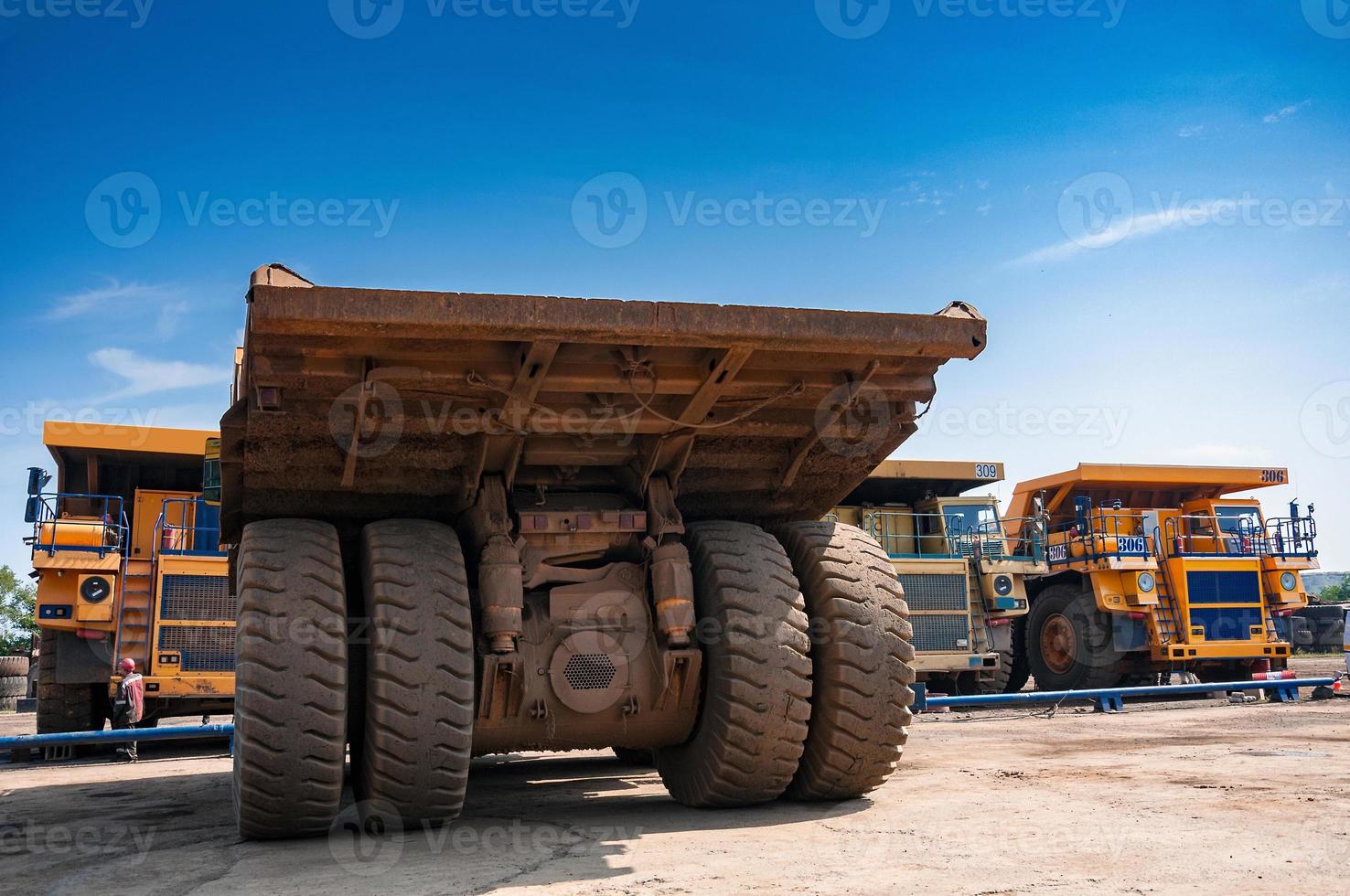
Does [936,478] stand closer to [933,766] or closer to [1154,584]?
[1154,584]

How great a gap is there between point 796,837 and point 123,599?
8.59m

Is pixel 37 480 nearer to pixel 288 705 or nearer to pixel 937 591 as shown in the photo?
pixel 288 705

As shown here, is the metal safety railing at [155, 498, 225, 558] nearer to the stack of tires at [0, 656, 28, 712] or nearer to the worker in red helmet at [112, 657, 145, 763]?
the worker in red helmet at [112, 657, 145, 763]

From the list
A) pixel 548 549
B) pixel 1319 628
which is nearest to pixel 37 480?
pixel 548 549

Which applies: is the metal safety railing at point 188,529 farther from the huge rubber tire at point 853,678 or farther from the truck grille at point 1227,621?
the truck grille at point 1227,621

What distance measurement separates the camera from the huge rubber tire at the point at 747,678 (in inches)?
218

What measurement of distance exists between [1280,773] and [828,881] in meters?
4.11

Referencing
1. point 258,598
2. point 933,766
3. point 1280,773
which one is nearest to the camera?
point 258,598

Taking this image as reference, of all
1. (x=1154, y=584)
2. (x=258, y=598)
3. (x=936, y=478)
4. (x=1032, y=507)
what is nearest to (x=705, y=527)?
(x=258, y=598)

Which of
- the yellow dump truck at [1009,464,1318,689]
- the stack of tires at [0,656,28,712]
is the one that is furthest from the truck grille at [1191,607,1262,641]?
the stack of tires at [0,656,28,712]

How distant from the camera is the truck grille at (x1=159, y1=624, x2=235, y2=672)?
11.1 meters

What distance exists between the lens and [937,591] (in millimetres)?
15383

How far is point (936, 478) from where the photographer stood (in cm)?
1666

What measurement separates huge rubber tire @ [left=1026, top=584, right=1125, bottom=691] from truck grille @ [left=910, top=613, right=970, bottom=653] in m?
2.37
